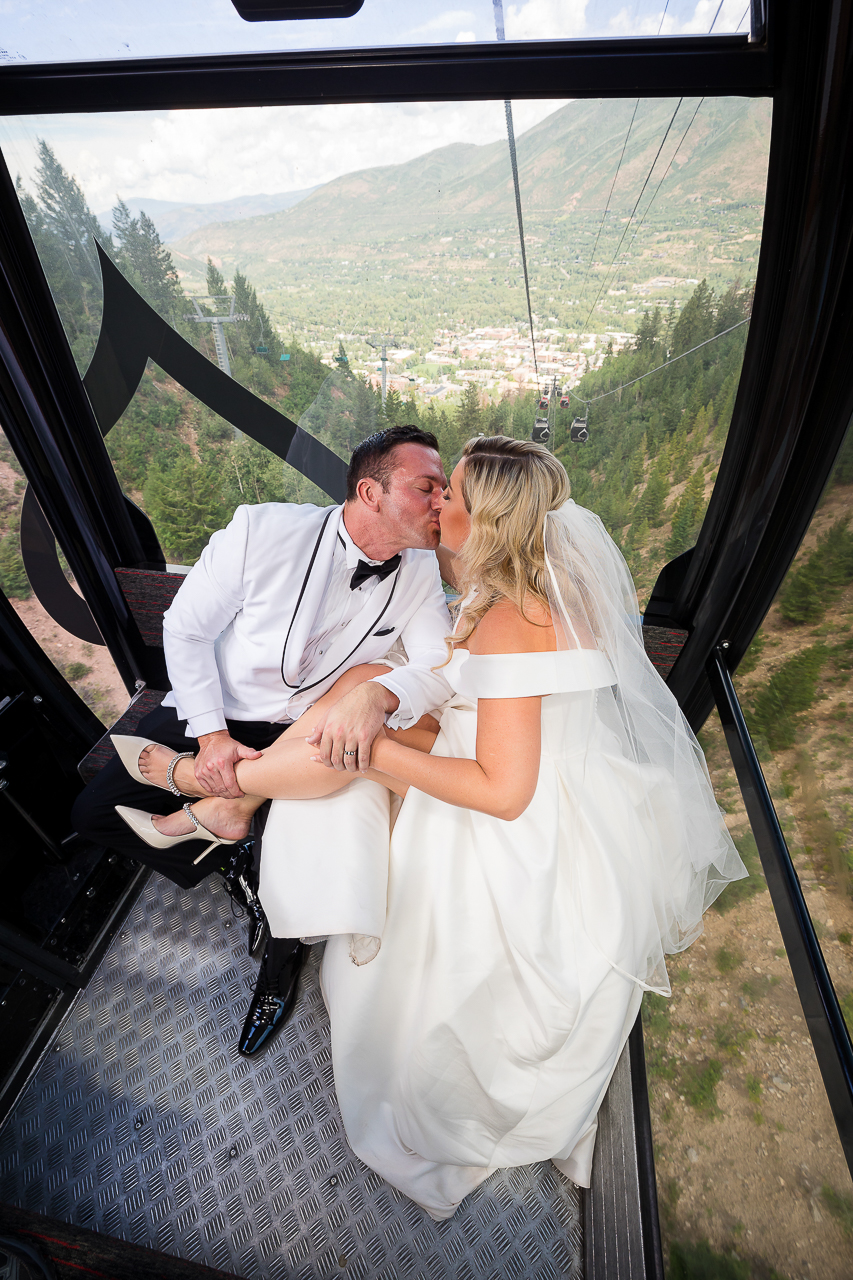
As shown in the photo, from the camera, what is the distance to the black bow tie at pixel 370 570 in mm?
1804

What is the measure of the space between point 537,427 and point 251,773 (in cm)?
138

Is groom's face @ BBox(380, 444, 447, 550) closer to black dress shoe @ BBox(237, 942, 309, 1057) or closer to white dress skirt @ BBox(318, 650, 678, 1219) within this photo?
white dress skirt @ BBox(318, 650, 678, 1219)

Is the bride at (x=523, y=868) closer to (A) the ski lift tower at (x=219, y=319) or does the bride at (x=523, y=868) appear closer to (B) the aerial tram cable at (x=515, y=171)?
(B) the aerial tram cable at (x=515, y=171)

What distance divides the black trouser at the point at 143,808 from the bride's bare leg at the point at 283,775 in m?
0.12

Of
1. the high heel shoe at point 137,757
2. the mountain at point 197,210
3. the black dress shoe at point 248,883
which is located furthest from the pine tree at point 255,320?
the black dress shoe at point 248,883

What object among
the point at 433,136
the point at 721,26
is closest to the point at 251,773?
the point at 433,136

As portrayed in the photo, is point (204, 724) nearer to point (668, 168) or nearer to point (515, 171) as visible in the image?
point (515, 171)

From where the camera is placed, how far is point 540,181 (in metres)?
1.59

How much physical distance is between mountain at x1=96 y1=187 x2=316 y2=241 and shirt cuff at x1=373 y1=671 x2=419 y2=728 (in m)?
1.39

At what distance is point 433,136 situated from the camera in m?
1.55

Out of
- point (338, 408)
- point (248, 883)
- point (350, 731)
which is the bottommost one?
point (248, 883)

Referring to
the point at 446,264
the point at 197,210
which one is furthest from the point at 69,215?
the point at 446,264

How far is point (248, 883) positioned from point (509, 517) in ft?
4.89

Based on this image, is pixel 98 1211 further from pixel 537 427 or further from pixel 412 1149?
pixel 537 427
